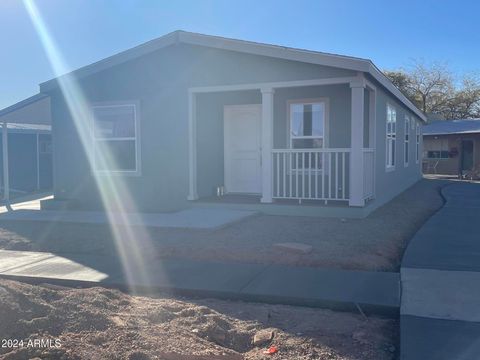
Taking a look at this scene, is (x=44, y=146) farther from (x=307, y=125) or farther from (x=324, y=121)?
(x=324, y=121)

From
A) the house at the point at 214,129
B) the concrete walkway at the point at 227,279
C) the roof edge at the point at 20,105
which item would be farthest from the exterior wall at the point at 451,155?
the concrete walkway at the point at 227,279

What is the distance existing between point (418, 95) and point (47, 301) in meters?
45.4

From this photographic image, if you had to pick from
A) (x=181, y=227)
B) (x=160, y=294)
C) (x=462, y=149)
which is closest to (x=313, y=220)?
(x=181, y=227)

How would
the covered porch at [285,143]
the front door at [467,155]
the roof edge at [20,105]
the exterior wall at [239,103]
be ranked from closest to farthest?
the covered porch at [285,143] → the exterior wall at [239,103] → the roof edge at [20,105] → the front door at [467,155]

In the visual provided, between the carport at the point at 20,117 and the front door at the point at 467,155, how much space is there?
23.2 m

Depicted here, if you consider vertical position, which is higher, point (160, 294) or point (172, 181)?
point (172, 181)

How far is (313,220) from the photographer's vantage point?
406 inches

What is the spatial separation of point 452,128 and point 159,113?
23752 mm

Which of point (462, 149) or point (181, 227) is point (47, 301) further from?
point (462, 149)

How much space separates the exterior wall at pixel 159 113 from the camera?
11.2 meters

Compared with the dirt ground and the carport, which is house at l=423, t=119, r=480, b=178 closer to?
the carport

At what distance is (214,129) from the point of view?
12891mm

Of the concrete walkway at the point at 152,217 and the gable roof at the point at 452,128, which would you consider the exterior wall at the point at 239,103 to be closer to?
the concrete walkway at the point at 152,217

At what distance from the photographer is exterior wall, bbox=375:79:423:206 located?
12.7 meters
